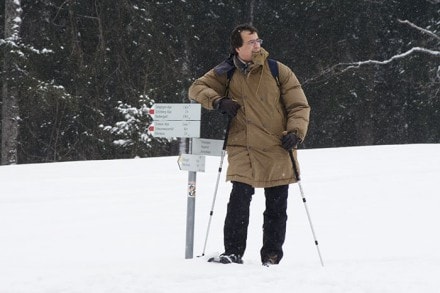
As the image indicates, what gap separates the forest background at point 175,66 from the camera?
1708cm

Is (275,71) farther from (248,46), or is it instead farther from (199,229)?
(199,229)

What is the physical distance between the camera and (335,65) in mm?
21078

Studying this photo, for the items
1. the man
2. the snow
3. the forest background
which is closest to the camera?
the snow

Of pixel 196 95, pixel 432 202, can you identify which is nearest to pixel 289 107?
pixel 196 95

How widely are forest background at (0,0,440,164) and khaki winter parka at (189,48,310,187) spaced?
12.1m

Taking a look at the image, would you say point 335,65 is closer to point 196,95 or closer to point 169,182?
point 169,182

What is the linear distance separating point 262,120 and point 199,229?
2.62 metres

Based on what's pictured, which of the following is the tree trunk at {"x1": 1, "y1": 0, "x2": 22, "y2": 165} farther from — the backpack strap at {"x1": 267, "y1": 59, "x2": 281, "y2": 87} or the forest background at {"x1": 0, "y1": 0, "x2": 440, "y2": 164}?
the backpack strap at {"x1": 267, "y1": 59, "x2": 281, "y2": 87}

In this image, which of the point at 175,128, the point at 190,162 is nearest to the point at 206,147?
the point at 190,162

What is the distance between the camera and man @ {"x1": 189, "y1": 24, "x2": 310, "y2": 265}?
473 centimetres

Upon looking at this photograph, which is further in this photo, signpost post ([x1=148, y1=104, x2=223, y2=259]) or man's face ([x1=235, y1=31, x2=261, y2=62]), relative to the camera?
signpost post ([x1=148, y1=104, x2=223, y2=259])

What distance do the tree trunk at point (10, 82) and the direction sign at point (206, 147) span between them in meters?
12.1

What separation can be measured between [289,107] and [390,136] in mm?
21418

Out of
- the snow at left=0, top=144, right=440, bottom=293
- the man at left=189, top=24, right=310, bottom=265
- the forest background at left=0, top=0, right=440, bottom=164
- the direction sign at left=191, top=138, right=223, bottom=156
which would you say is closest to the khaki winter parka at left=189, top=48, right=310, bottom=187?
the man at left=189, top=24, right=310, bottom=265
